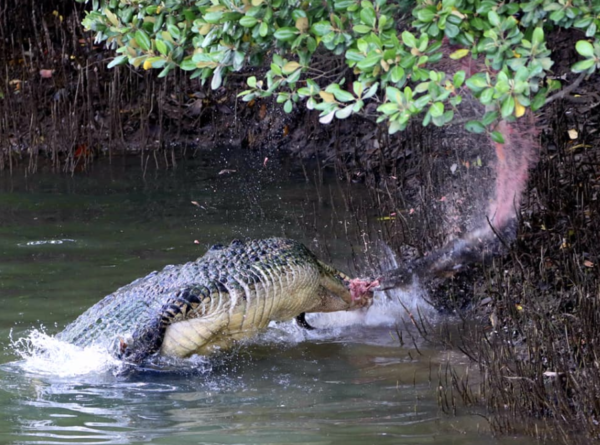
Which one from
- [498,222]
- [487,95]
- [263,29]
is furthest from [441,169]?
[487,95]

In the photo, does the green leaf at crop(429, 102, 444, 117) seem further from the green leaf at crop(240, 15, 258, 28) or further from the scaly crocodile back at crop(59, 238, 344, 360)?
the scaly crocodile back at crop(59, 238, 344, 360)

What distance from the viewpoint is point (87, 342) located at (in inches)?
209

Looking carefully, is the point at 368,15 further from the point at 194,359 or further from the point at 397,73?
the point at 194,359

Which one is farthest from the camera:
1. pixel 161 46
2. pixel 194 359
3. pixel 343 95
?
pixel 194 359

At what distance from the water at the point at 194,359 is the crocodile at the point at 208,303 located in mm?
137

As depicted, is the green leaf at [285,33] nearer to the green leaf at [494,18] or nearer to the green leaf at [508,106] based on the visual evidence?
the green leaf at [494,18]

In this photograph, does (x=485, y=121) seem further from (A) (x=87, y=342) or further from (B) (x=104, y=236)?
(B) (x=104, y=236)

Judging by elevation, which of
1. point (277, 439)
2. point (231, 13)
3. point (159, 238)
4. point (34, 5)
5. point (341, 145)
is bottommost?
point (277, 439)

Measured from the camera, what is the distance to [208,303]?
17.1ft

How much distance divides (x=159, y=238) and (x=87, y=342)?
3055 mm

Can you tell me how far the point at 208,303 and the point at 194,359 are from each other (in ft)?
1.28

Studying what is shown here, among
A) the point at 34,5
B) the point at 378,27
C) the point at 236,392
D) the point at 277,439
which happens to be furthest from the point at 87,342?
the point at 34,5

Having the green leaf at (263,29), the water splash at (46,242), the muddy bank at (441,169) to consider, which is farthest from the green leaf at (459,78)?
Result: the water splash at (46,242)

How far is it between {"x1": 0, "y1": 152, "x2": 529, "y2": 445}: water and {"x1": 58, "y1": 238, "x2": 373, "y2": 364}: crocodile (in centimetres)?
14
